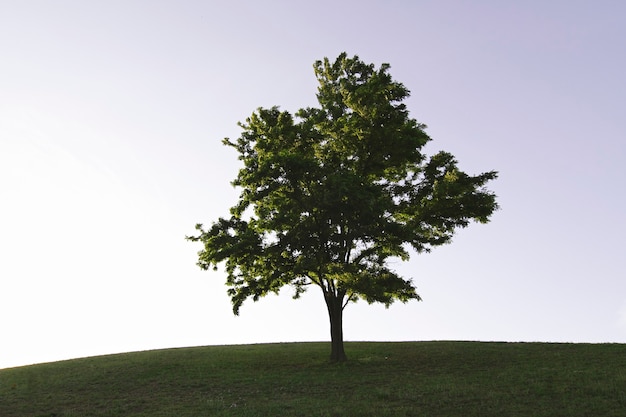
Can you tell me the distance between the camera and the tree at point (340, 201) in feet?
91.1

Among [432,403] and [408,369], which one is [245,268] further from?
[432,403]

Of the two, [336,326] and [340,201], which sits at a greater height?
[340,201]

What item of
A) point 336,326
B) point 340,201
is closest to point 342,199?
point 340,201

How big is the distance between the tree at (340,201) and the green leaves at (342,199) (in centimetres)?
6

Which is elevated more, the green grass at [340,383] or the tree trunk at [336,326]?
the tree trunk at [336,326]

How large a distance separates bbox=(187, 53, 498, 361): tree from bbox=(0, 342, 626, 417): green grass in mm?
4002

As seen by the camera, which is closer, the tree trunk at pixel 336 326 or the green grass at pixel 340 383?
the green grass at pixel 340 383

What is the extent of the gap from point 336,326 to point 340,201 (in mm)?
7688

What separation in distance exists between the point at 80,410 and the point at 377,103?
21090 millimetres

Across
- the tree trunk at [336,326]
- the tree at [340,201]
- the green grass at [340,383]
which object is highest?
the tree at [340,201]

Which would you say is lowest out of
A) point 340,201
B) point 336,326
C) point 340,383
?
point 340,383

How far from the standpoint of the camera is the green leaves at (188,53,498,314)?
27750 mm

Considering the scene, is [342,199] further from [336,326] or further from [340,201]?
[336,326]

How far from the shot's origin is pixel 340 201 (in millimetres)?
27359
